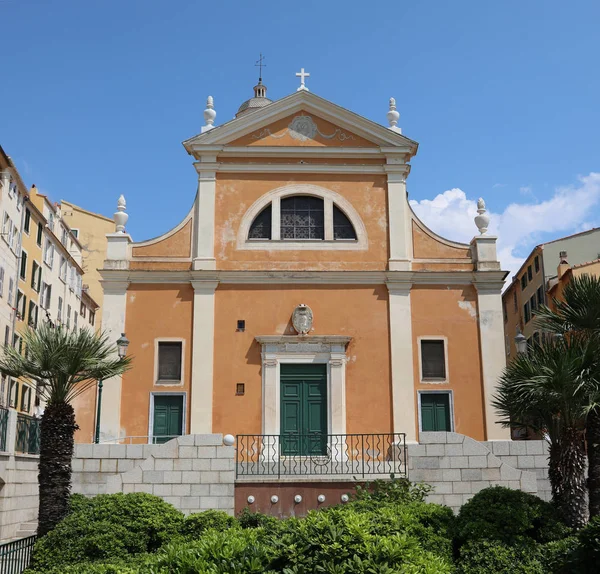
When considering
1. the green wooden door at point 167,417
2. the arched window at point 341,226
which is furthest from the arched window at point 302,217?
the green wooden door at point 167,417

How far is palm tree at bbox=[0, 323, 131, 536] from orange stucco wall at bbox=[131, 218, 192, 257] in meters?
9.12

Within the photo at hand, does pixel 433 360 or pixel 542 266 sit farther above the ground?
pixel 542 266

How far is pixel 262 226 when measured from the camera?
24.1m

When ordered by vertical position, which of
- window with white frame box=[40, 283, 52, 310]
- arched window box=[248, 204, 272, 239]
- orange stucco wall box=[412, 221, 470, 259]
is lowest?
orange stucco wall box=[412, 221, 470, 259]

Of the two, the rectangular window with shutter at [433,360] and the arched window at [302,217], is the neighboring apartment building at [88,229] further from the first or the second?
the rectangular window with shutter at [433,360]

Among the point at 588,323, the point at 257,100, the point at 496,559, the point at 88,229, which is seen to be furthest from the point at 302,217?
the point at 88,229

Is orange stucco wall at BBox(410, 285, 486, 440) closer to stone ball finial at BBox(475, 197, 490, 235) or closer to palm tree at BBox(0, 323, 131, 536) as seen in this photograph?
stone ball finial at BBox(475, 197, 490, 235)

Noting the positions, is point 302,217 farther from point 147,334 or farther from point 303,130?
point 147,334

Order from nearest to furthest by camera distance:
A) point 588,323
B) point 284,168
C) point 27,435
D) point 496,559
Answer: point 496,559 → point 588,323 → point 27,435 → point 284,168

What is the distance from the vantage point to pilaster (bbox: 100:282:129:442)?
72.0 feet

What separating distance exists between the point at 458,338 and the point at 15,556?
1433 centimetres

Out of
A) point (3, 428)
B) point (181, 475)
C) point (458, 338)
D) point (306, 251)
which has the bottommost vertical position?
point (181, 475)

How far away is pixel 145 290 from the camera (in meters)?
23.2

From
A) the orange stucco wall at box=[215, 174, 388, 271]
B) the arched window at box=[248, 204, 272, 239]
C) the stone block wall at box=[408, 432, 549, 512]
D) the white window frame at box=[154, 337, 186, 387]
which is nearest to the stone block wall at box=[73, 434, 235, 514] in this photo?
the stone block wall at box=[408, 432, 549, 512]
